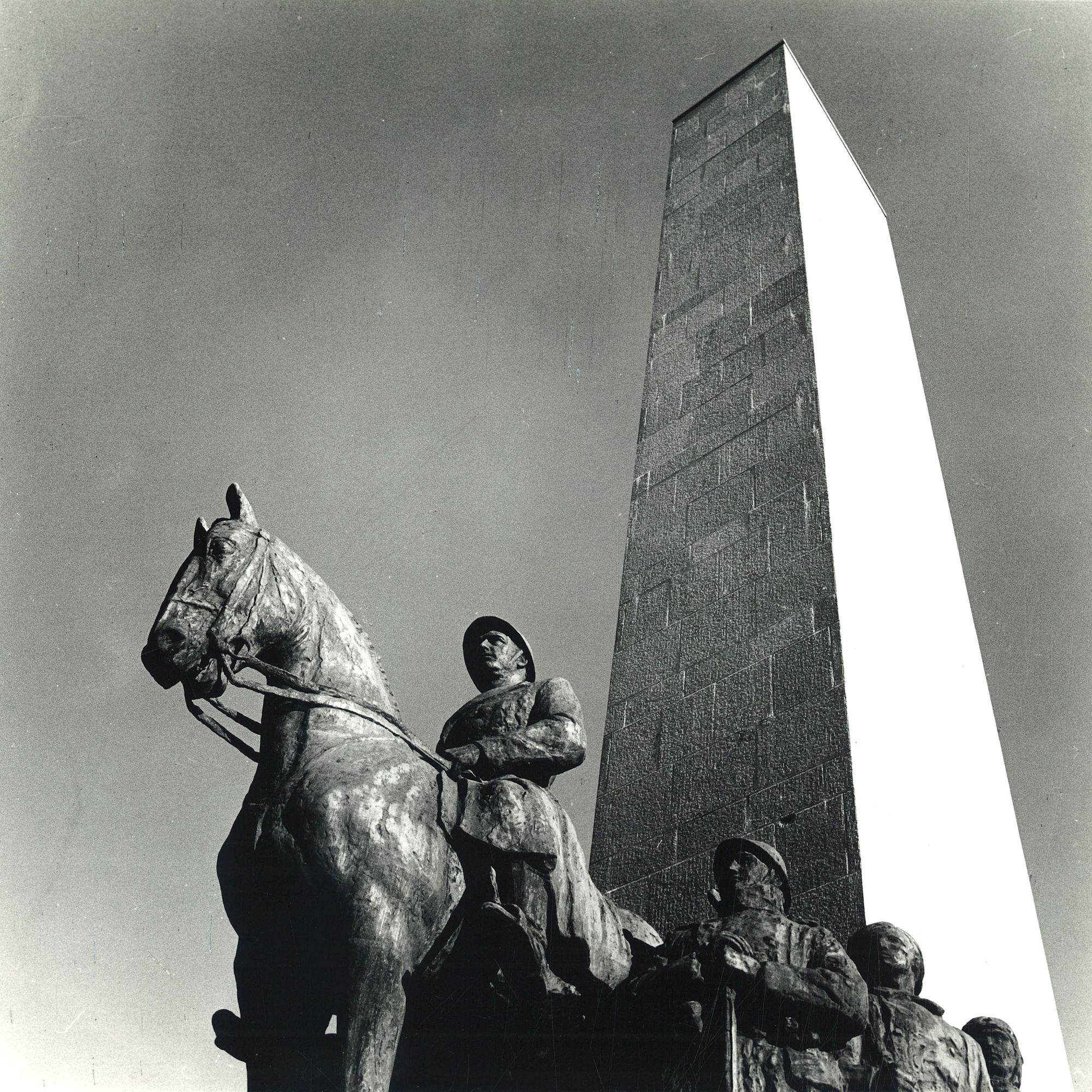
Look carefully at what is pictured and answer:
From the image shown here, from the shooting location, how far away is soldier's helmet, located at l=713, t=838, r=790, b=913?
18.6 feet

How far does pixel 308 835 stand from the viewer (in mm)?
4688

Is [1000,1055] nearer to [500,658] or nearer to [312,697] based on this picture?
[500,658]

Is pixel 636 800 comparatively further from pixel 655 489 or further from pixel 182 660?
pixel 182 660

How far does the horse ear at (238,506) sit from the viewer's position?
5363 mm

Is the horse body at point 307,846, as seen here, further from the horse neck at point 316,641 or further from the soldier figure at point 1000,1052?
the soldier figure at point 1000,1052

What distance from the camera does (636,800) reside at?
7895 mm

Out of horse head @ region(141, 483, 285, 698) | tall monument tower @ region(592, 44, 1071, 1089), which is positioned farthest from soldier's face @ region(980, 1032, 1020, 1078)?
horse head @ region(141, 483, 285, 698)

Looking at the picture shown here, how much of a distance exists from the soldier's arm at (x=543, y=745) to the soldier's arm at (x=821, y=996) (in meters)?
1.01

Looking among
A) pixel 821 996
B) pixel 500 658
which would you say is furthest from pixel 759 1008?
pixel 500 658

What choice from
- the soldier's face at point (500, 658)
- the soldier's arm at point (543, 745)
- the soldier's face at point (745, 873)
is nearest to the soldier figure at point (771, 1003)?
the soldier's face at point (745, 873)

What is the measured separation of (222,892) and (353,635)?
1.01 meters

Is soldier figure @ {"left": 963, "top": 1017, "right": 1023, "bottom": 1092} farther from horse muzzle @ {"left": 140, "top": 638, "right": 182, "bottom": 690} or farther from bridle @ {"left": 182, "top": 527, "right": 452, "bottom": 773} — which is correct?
horse muzzle @ {"left": 140, "top": 638, "right": 182, "bottom": 690}

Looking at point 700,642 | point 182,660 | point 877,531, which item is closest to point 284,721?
point 182,660

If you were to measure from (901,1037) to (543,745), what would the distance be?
1639 millimetres
